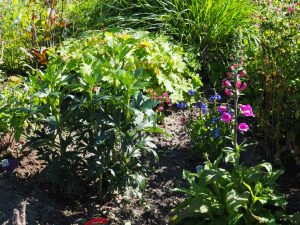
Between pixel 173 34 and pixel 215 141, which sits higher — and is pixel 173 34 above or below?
above

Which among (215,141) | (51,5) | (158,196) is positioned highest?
(51,5)

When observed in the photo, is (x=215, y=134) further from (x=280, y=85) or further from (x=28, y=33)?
(x=28, y=33)

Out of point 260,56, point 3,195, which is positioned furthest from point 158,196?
point 260,56

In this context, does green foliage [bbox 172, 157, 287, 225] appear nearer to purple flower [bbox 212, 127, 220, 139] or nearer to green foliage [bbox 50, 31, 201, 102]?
purple flower [bbox 212, 127, 220, 139]

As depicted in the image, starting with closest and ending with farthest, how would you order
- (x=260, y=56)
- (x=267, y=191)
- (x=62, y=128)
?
(x=267, y=191) → (x=62, y=128) → (x=260, y=56)

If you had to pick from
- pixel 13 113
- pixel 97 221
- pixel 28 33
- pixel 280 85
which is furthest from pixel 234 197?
pixel 28 33

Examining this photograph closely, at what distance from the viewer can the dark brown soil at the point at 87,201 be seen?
396 cm

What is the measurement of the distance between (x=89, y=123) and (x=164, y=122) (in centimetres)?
155

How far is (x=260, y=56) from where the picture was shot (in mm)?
5234

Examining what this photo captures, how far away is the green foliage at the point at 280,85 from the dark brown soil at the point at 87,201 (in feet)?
1.15

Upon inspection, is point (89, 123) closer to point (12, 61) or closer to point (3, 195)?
point (3, 195)

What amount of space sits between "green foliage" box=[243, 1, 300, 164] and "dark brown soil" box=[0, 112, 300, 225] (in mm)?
349

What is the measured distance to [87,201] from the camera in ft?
13.8

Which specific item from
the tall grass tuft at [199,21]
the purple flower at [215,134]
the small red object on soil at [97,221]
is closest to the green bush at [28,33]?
the tall grass tuft at [199,21]
